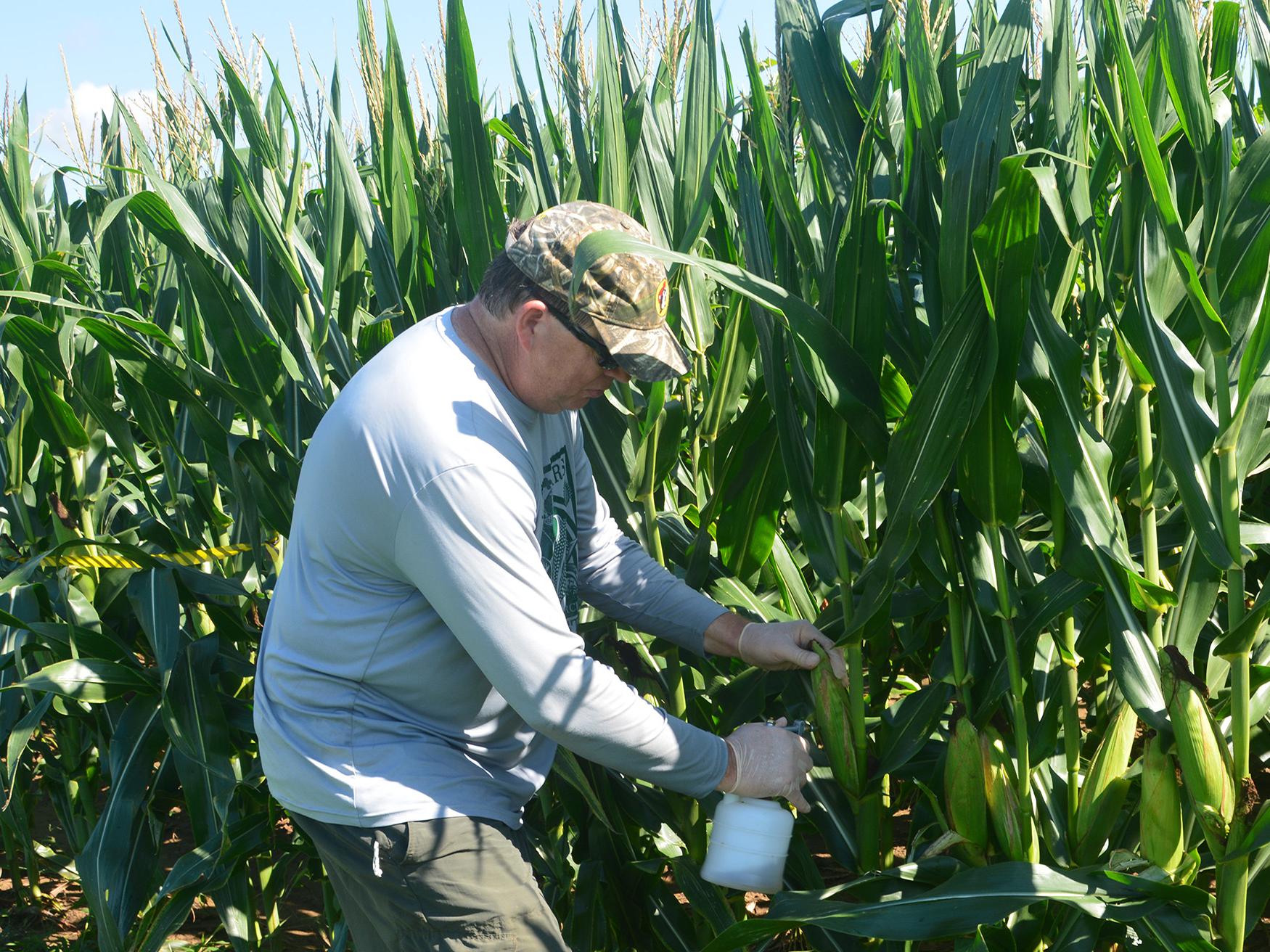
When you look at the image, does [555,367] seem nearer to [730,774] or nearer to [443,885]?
[730,774]

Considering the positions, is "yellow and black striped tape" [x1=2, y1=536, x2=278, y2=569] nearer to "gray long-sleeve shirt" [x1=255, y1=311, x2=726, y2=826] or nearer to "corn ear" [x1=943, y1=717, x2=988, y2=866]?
"gray long-sleeve shirt" [x1=255, y1=311, x2=726, y2=826]

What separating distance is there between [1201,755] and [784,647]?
0.69m

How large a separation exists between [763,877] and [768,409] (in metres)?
0.86

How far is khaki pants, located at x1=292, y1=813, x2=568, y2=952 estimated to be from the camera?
187 cm

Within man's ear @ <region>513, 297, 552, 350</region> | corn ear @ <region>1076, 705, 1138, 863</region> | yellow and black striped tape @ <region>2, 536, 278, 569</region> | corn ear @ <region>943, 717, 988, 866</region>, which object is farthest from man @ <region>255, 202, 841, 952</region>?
yellow and black striped tape @ <region>2, 536, 278, 569</region>

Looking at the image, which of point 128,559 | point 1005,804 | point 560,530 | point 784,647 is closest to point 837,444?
point 784,647

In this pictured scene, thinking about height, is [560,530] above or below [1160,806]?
above

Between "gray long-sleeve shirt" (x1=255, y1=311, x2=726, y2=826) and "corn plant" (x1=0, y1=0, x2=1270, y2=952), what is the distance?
33 centimetres

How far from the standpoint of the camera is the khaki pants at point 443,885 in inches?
73.5

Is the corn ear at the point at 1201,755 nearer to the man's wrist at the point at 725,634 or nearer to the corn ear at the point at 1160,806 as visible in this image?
the corn ear at the point at 1160,806

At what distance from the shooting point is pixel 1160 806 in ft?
5.74

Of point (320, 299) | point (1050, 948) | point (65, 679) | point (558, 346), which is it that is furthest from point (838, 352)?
point (65, 679)

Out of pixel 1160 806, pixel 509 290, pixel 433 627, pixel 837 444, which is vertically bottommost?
pixel 1160 806

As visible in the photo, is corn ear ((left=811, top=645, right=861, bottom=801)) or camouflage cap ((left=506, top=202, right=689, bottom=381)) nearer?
camouflage cap ((left=506, top=202, right=689, bottom=381))
